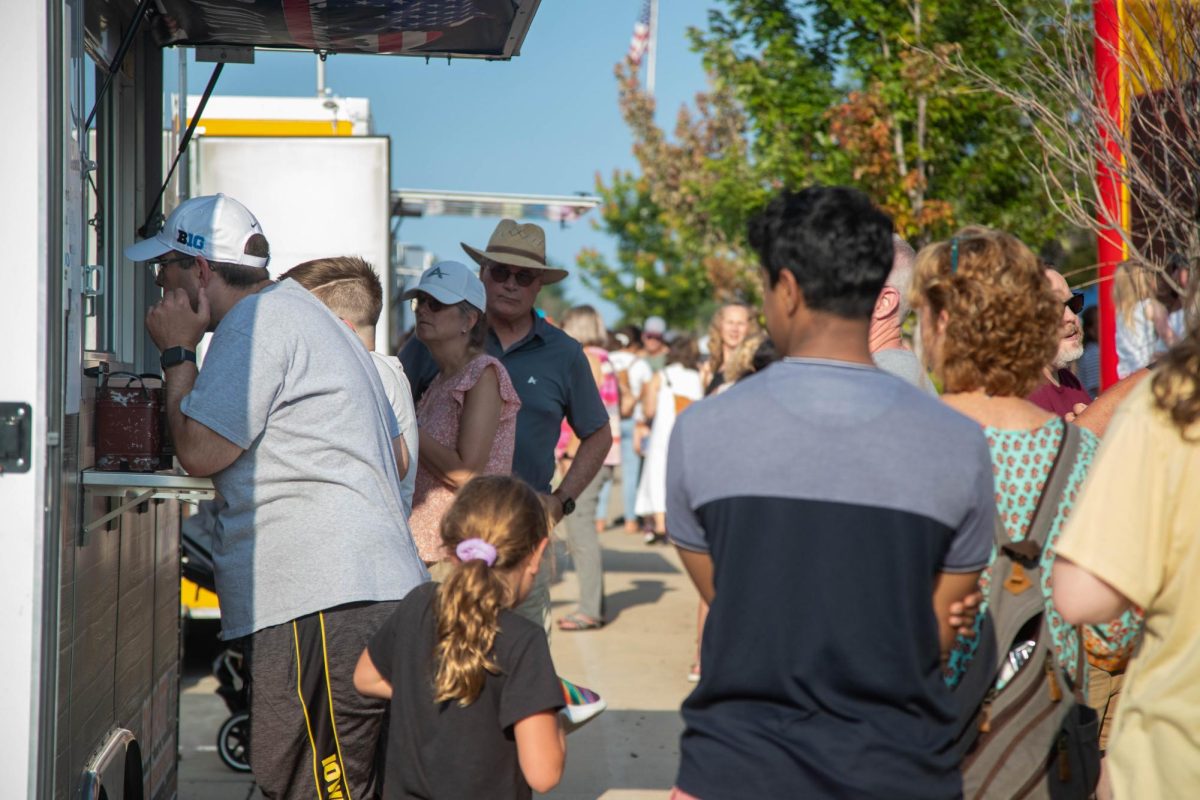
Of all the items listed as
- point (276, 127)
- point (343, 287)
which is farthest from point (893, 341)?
point (276, 127)

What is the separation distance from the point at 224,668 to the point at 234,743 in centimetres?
37

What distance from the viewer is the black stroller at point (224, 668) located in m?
5.83

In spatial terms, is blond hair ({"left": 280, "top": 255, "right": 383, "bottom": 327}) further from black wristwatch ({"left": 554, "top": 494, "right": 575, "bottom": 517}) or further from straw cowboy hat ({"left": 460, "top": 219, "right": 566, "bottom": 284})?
black wristwatch ({"left": 554, "top": 494, "right": 575, "bottom": 517})

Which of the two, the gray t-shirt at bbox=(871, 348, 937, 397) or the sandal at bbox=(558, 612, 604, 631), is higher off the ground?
the gray t-shirt at bbox=(871, 348, 937, 397)

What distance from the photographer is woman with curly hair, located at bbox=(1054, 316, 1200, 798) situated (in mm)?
2178

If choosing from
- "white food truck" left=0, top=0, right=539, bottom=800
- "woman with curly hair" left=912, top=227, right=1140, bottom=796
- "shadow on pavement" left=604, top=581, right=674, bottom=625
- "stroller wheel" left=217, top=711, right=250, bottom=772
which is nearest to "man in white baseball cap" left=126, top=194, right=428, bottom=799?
"white food truck" left=0, top=0, right=539, bottom=800

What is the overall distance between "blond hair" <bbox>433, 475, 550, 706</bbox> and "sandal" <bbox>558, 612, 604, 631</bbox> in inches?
237

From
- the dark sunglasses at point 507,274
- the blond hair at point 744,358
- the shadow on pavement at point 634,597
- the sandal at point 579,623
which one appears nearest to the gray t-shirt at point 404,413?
the dark sunglasses at point 507,274

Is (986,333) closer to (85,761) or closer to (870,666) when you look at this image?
(870,666)

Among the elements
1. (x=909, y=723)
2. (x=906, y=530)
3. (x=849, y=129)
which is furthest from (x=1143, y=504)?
(x=849, y=129)

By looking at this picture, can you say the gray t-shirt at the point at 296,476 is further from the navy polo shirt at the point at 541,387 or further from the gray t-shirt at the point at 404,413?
the navy polo shirt at the point at 541,387

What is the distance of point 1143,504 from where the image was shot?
2.18 meters

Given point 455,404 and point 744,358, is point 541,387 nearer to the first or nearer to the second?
point 455,404

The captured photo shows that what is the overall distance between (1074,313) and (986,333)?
2.23 meters
